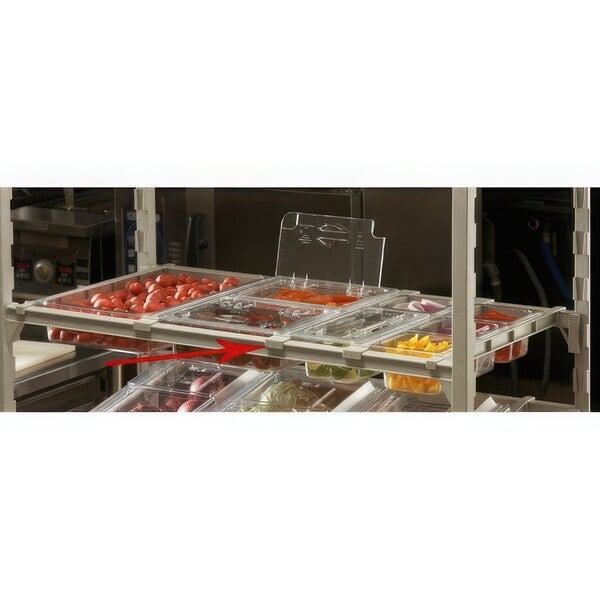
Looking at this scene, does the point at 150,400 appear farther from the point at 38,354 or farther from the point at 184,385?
the point at 38,354

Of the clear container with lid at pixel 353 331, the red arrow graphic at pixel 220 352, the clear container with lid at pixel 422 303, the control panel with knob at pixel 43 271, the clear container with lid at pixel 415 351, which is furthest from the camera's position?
the control panel with knob at pixel 43 271

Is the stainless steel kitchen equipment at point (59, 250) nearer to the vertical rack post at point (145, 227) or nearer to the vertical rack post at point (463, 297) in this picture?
the vertical rack post at point (145, 227)

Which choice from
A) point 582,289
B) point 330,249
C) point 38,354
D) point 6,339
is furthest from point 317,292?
point 6,339

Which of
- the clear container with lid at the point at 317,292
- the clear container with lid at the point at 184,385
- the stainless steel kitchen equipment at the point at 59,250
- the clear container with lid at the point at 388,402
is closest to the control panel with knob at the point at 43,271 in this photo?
the stainless steel kitchen equipment at the point at 59,250

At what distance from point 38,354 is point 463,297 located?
198 cm

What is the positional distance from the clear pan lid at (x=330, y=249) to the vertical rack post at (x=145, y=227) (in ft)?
1.89

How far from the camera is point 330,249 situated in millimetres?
6703

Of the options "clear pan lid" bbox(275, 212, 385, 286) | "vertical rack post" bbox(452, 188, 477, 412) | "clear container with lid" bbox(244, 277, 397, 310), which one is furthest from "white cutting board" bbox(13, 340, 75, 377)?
"vertical rack post" bbox(452, 188, 477, 412)

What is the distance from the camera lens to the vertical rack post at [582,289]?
634cm

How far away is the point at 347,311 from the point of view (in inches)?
258

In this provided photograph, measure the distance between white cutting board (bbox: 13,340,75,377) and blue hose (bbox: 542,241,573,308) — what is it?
208 cm

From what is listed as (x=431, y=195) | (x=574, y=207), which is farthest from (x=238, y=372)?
(x=574, y=207)

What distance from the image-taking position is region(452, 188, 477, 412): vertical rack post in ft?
19.7

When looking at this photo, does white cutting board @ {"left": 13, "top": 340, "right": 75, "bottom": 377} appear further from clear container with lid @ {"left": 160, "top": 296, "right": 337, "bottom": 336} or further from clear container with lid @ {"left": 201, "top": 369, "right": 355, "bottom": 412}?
clear container with lid @ {"left": 201, "top": 369, "right": 355, "bottom": 412}
